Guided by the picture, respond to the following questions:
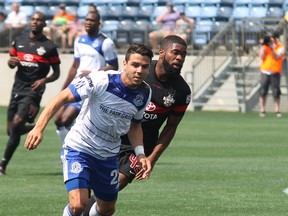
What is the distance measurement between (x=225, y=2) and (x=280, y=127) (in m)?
10.4

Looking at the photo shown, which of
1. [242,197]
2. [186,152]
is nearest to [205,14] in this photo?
[186,152]

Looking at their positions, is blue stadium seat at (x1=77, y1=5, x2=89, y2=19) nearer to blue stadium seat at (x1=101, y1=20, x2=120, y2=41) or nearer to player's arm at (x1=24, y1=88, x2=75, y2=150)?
blue stadium seat at (x1=101, y1=20, x2=120, y2=41)

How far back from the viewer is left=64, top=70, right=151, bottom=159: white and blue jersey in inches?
384

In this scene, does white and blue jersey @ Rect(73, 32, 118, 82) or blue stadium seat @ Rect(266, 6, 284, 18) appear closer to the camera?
white and blue jersey @ Rect(73, 32, 118, 82)

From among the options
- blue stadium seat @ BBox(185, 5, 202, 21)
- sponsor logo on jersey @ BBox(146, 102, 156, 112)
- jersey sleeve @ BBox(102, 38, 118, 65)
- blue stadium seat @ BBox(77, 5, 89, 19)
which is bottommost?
blue stadium seat @ BBox(77, 5, 89, 19)

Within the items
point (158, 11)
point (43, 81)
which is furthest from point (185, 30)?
point (43, 81)

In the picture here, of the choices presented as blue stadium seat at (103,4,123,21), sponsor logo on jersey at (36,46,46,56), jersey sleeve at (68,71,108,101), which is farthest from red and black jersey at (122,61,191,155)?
blue stadium seat at (103,4,123,21)

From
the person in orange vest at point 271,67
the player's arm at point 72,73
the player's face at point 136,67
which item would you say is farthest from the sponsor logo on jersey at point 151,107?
the person in orange vest at point 271,67

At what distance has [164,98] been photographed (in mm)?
10734

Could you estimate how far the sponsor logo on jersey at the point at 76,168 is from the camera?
9.78m

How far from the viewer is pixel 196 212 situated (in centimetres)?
1217

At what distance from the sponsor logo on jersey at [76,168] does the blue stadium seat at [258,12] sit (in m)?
25.4

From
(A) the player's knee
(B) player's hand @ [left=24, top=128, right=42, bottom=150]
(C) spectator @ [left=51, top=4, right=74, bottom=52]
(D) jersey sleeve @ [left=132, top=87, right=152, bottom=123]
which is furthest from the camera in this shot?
(C) spectator @ [left=51, top=4, right=74, bottom=52]

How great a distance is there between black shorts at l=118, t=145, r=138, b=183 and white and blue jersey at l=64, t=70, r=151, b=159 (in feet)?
2.24
